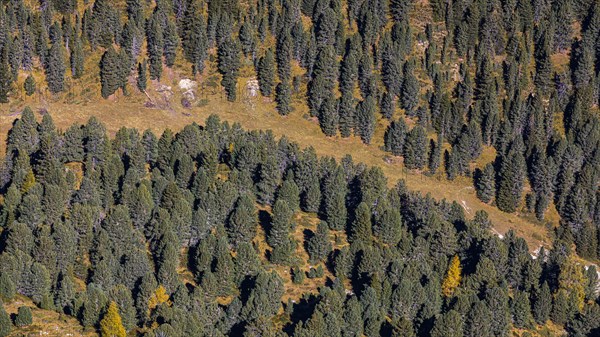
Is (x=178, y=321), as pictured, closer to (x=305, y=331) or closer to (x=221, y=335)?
(x=221, y=335)

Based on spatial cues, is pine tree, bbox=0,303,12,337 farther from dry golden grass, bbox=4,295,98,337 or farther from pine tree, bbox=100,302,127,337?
pine tree, bbox=100,302,127,337

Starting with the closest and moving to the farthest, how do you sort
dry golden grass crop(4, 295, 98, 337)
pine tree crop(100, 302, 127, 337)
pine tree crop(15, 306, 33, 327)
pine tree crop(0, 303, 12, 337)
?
1. pine tree crop(0, 303, 12, 337)
2. dry golden grass crop(4, 295, 98, 337)
3. pine tree crop(15, 306, 33, 327)
4. pine tree crop(100, 302, 127, 337)

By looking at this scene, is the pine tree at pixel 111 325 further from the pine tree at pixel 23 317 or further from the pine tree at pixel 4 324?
the pine tree at pixel 4 324

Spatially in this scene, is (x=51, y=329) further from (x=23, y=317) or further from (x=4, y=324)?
(x=4, y=324)

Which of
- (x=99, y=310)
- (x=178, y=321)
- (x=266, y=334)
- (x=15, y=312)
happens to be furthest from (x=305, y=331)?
(x=15, y=312)

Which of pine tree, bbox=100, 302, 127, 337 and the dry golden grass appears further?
pine tree, bbox=100, 302, 127, 337

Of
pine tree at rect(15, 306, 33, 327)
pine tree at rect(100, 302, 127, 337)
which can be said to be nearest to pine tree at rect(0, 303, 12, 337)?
pine tree at rect(15, 306, 33, 327)

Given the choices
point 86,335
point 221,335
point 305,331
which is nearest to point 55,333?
point 86,335

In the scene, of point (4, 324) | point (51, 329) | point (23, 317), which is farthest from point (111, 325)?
point (4, 324)
